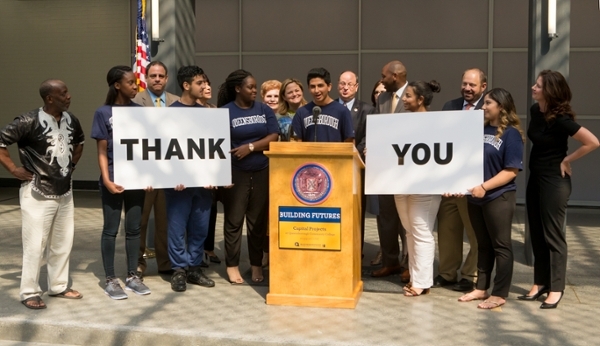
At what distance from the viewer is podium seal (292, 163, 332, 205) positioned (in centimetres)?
547

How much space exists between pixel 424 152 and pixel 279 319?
5.59 ft

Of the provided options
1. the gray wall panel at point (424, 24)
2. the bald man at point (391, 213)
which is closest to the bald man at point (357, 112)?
the bald man at point (391, 213)

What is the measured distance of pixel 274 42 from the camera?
12047mm

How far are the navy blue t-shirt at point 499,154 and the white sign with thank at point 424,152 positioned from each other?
0.12m

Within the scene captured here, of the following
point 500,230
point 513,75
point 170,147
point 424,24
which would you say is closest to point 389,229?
point 500,230

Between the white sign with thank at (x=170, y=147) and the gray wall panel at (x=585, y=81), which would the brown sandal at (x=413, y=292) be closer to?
the white sign with thank at (x=170, y=147)

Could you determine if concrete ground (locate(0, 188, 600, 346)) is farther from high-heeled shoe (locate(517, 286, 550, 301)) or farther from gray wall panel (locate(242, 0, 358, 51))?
gray wall panel (locate(242, 0, 358, 51))

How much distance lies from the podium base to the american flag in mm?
2956

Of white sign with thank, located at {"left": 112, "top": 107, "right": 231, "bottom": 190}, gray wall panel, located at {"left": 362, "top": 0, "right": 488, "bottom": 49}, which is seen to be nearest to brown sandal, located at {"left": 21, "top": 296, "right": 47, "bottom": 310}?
white sign with thank, located at {"left": 112, "top": 107, "right": 231, "bottom": 190}

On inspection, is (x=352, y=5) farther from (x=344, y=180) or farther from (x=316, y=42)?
(x=344, y=180)

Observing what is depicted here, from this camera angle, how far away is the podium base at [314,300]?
553 centimetres

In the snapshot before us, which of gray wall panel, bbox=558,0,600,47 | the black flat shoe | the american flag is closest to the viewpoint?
the black flat shoe

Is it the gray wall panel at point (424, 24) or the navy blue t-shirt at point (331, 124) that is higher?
the gray wall panel at point (424, 24)

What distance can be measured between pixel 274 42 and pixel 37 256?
7.24 meters
